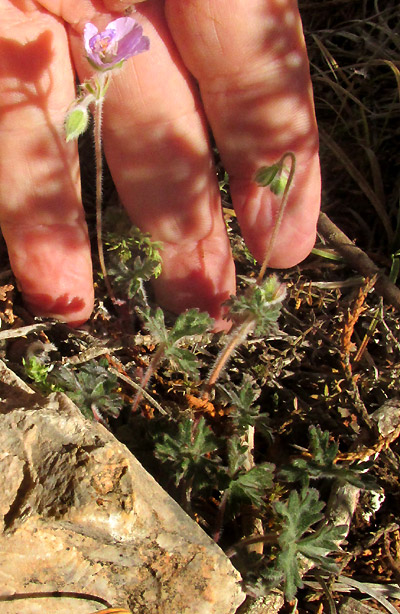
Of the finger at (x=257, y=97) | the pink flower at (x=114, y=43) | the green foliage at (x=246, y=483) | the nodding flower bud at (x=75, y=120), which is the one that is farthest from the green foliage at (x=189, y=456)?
the pink flower at (x=114, y=43)

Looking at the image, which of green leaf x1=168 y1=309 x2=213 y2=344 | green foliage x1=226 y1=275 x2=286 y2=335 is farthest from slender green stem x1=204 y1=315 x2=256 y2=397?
green leaf x1=168 y1=309 x2=213 y2=344

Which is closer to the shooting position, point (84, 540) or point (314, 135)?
point (84, 540)

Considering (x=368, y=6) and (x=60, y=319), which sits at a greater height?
(x=368, y=6)

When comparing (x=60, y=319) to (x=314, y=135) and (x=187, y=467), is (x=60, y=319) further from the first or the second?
(x=314, y=135)

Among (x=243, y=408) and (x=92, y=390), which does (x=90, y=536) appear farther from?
(x=243, y=408)

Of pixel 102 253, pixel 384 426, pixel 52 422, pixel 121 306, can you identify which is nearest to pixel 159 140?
pixel 102 253

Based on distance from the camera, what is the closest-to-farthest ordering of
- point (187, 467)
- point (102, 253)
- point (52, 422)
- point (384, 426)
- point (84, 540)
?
point (84, 540) < point (52, 422) < point (187, 467) < point (384, 426) < point (102, 253)
